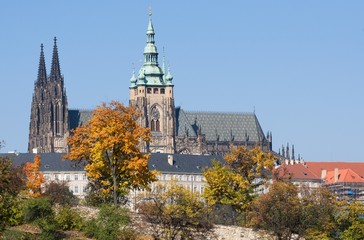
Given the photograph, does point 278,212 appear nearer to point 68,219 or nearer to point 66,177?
point 68,219

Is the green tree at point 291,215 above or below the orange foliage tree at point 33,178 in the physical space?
below

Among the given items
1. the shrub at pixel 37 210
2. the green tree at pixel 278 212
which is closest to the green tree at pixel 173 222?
the green tree at pixel 278 212

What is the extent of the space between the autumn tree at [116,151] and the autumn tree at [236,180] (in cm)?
1526

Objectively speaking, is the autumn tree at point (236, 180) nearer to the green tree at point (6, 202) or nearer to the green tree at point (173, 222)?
the green tree at point (173, 222)

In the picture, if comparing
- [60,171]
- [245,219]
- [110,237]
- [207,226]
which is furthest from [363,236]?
[60,171]

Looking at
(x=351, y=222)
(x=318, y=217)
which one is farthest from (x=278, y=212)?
(x=351, y=222)

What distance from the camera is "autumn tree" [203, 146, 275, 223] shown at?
100 metres

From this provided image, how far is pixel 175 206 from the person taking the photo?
87.1 meters

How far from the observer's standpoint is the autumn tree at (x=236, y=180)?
10038cm

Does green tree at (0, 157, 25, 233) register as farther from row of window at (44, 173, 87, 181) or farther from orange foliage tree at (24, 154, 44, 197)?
row of window at (44, 173, 87, 181)

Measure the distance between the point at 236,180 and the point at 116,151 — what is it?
58.9 ft

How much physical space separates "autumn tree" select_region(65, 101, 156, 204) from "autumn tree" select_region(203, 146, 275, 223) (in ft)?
50.1

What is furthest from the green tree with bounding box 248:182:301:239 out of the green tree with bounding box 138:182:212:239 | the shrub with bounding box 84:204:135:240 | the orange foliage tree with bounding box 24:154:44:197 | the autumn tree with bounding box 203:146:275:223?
the orange foliage tree with bounding box 24:154:44:197

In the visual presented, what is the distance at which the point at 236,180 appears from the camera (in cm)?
10031
